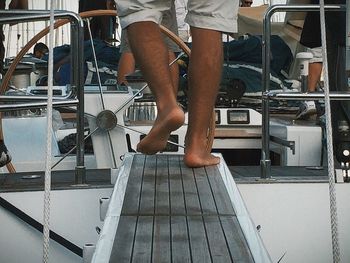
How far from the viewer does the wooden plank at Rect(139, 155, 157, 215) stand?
2500 millimetres

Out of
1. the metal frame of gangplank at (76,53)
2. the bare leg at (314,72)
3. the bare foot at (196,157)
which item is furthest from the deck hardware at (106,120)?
the bare leg at (314,72)

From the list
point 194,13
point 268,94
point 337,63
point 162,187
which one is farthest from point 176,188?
point 337,63

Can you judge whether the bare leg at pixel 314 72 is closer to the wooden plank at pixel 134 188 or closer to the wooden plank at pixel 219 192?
the wooden plank at pixel 134 188

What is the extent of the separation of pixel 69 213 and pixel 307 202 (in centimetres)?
97

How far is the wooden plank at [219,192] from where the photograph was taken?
2484 millimetres

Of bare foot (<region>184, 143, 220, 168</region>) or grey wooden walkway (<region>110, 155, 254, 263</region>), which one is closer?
grey wooden walkway (<region>110, 155, 254, 263</region>)

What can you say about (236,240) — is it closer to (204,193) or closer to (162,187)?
(204,193)

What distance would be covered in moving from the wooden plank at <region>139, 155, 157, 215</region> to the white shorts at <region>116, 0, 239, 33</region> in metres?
0.54

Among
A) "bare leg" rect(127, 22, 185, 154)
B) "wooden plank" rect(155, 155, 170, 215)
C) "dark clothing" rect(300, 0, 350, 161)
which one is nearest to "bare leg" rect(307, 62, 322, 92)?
"dark clothing" rect(300, 0, 350, 161)

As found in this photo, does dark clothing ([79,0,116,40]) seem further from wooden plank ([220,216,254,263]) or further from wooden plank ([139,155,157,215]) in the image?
wooden plank ([220,216,254,263])

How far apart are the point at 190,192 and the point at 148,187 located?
17cm

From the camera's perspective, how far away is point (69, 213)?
11.2 ft

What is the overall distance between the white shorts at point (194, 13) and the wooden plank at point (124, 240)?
952 mm

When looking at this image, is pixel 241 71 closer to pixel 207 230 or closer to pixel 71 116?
pixel 71 116
